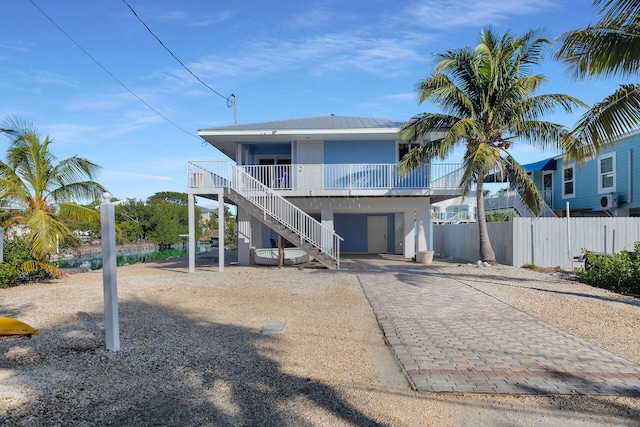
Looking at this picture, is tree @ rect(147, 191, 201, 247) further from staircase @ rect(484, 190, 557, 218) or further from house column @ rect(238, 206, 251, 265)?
staircase @ rect(484, 190, 557, 218)

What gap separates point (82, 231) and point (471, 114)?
2289 centimetres

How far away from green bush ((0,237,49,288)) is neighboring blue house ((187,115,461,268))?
506 cm

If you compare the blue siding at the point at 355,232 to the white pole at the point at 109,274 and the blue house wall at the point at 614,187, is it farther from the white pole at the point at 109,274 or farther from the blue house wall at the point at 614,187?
the white pole at the point at 109,274

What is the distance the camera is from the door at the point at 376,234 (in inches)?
883

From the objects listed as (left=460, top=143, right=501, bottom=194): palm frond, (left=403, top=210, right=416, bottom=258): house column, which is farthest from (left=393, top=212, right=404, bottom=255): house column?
(left=460, top=143, right=501, bottom=194): palm frond

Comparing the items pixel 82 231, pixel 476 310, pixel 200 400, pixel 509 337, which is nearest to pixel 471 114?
pixel 476 310

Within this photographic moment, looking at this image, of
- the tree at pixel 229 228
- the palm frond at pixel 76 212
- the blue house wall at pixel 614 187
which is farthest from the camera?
the tree at pixel 229 228

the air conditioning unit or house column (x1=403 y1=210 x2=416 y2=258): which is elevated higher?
the air conditioning unit

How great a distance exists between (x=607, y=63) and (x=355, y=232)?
15.9m

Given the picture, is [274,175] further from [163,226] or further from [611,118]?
[163,226]

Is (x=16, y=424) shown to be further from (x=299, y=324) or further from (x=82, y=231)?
(x=82, y=231)

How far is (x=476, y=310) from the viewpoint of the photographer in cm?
757

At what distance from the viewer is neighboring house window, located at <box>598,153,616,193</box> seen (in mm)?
18686

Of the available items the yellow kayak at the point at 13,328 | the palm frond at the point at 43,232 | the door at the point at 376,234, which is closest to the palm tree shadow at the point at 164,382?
the yellow kayak at the point at 13,328
